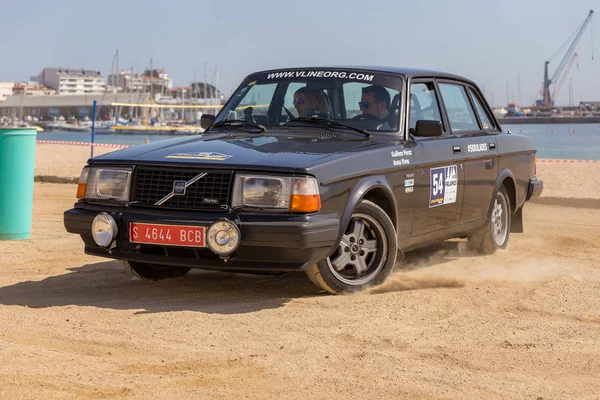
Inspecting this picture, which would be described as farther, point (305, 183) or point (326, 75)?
point (326, 75)

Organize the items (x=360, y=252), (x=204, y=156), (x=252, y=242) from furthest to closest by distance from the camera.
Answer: (x=360, y=252), (x=204, y=156), (x=252, y=242)

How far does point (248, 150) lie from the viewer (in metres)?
6.25

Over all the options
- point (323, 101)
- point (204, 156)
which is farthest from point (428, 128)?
point (204, 156)

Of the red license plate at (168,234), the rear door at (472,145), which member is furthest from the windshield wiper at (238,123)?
the rear door at (472,145)

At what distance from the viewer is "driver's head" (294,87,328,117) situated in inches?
285

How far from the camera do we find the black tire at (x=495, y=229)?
28.3 ft

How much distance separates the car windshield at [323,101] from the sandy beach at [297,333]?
4.07ft

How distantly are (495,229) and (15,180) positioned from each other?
4752mm

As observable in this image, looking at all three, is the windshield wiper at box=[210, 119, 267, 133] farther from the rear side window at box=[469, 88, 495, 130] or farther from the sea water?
the sea water

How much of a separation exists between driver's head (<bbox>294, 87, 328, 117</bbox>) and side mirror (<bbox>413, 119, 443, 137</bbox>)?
29.4 inches

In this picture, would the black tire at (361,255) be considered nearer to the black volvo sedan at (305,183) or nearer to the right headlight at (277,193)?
the black volvo sedan at (305,183)

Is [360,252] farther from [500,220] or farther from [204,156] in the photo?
[500,220]

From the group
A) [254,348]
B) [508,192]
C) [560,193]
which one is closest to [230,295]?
[254,348]

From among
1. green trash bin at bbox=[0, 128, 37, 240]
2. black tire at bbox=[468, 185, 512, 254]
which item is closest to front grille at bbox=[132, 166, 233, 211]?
green trash bin at bbox=[0, 128, 37, 240]
